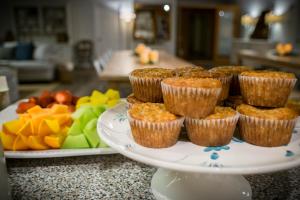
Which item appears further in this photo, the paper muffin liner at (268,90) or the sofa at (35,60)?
the sofa at (35,60)

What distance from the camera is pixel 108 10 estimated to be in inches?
269

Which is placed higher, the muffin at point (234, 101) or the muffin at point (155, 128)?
the muffin at point (234, 101)

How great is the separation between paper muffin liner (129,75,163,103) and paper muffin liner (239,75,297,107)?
216 millimetres

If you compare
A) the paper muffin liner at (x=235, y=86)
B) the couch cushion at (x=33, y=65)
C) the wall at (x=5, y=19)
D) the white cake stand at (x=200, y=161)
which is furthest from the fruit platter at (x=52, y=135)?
the wall at (x=5, y=19)

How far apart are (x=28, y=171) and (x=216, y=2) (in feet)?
23.0

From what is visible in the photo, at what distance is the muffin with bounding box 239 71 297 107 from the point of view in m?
0.63

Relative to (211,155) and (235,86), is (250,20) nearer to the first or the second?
(235,86)

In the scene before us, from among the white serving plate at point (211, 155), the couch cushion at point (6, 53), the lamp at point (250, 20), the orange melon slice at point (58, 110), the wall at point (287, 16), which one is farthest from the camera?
the wall at point (287, 16)

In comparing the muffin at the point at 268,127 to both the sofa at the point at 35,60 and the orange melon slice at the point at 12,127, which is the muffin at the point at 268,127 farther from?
the sofa at the point at 35,60

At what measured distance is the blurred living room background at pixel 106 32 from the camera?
4.91 meters

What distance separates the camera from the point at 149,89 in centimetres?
71

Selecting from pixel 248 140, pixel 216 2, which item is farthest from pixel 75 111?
pixel 216 2

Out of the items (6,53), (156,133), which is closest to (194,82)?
(156,133)

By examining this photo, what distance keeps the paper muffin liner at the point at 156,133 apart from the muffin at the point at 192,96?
0.03 meters
